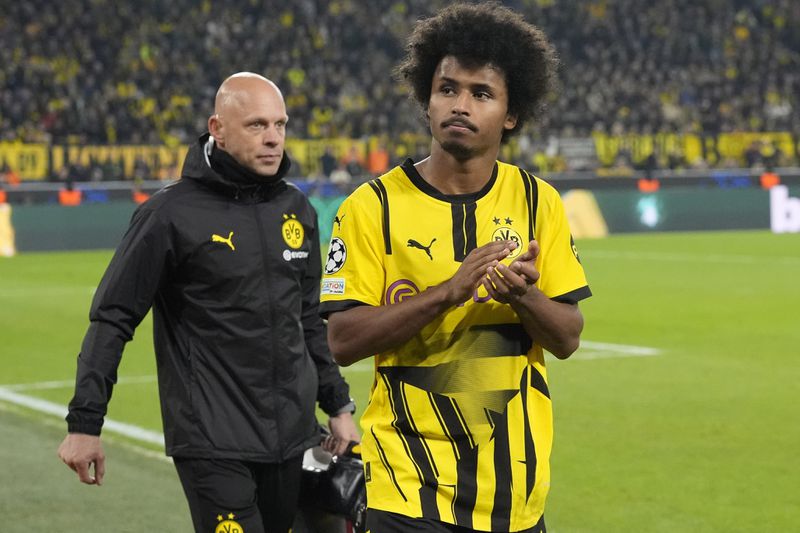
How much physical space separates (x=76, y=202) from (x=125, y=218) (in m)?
1.45

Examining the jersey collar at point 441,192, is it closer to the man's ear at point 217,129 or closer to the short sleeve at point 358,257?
the short sleeve at point 358,257

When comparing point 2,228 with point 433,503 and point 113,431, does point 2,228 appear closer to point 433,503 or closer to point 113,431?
point 113,431

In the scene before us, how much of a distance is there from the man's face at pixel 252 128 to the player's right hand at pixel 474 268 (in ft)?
4.94

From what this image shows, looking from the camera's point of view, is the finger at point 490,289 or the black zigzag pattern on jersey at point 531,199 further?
the black zigzag pattern on jersey at point 531,199

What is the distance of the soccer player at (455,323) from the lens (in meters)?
3.28

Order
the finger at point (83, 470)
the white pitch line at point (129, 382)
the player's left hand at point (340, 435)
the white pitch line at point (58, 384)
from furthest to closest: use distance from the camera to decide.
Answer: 1. the white pitch line at point (58, 384)
2. the white pitch line at point (129, 382)
3. the player's left hand at point (340, 435)
4. the finger at point (83, 470)

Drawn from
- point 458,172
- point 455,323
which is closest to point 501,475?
point 455,323

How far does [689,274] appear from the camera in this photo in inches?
802

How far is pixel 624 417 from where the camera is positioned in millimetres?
9516

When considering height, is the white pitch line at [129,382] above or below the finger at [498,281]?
below

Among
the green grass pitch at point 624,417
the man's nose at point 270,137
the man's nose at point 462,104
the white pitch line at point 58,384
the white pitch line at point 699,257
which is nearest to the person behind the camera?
the man's nose at point 462,104

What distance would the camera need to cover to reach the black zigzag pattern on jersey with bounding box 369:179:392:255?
330cm

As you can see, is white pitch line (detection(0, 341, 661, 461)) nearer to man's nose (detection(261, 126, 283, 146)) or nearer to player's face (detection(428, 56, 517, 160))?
man's nose (detection(261, 126, 283, 146))

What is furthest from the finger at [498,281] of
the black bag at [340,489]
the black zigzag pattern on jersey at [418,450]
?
the black bag at [340,489]
